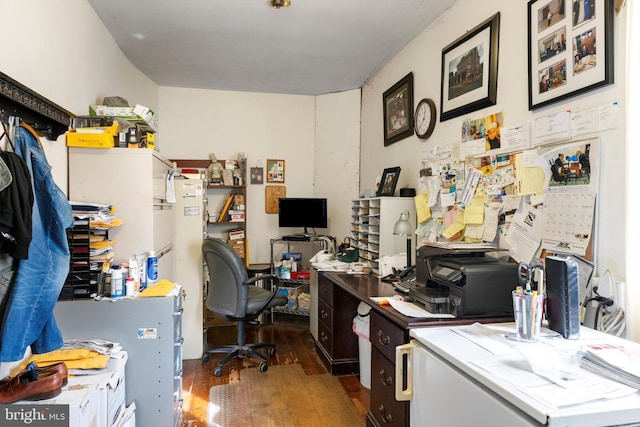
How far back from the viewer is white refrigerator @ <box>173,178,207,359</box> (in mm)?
3291

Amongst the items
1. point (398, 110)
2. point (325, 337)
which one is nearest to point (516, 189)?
point (398, 110)

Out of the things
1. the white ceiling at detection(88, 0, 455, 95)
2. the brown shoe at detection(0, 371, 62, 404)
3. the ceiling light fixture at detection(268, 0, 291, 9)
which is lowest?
the brown shoe at detection(0, 371, 62, 404)

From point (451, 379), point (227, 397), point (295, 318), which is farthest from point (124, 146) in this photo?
point (295, 318)

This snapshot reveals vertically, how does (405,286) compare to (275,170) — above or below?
below

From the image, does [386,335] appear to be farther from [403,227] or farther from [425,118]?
[425,118]

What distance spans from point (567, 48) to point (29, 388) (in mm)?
2541

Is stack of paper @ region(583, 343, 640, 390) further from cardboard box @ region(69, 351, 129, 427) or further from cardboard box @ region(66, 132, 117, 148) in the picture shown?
cardboard box @ region(66, 132, 117, 148)

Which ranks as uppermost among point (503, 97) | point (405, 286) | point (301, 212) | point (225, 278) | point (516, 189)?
point (503, 97)

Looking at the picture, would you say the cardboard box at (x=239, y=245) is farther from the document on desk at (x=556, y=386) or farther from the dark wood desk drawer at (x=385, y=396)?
the document on desk at (x=556, y=386)

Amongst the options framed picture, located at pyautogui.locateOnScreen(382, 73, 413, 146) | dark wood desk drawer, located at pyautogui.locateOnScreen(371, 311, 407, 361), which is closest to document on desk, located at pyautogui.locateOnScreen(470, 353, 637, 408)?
dark wood desk drawer, located at pyautogui.locateOnScreen(371, 311, 407, 361)

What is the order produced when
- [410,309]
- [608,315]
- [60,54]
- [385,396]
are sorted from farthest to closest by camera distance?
[60,54], [385,396], [410,309], [608,315]

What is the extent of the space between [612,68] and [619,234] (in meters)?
0.64

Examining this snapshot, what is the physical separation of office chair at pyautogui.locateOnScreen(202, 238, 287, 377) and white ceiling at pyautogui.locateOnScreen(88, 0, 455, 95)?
1.61m

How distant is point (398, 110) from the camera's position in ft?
11.0
